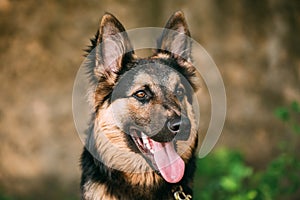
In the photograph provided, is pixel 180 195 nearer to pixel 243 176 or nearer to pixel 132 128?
pixel 132 128

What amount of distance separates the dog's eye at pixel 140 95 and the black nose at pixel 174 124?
41 cm

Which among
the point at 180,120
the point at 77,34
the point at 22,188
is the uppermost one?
the point at 77,34

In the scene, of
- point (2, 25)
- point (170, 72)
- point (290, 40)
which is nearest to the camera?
point (170, 72)

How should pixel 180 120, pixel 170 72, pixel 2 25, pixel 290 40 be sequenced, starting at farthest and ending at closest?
pixel 290 40 < pixel 2 25 < pixel 170 72 < pixel 180 120

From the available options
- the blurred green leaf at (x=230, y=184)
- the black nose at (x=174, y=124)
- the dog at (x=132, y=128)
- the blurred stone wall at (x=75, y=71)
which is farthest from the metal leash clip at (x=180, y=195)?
the blurred stone wall at (x=75, y=71)

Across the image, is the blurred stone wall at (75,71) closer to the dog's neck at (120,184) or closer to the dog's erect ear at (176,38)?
the dog's erect ear at (176,38)

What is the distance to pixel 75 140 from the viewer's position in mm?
8711

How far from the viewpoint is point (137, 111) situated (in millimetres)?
5254

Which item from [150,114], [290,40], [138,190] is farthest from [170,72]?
[290,40]

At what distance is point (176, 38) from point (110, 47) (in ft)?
2.45

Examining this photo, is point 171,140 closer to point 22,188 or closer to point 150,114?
point 150,114

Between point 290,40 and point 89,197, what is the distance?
17.0 feet

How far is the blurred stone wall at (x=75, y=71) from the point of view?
8555 mm

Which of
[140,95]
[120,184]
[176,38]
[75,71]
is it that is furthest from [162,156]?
[75,71]
